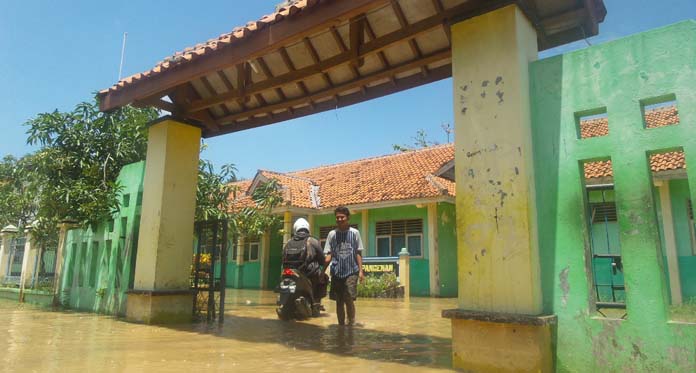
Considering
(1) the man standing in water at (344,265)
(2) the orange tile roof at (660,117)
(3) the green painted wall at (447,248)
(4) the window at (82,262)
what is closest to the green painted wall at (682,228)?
(2) the orange tile roof at (660,117)

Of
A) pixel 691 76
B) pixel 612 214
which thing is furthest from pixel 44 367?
pixel 612 214

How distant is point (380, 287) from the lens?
1384cm

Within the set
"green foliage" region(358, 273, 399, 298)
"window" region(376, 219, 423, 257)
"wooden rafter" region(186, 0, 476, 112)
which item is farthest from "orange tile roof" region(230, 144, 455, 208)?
"wooden rafter" region(186, 0, 476, 112)

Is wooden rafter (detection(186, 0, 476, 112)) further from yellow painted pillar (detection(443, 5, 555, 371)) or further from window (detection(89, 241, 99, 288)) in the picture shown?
window (detection(89, 241, 99, 288))

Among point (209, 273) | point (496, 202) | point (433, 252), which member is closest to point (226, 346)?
point (209, 273)

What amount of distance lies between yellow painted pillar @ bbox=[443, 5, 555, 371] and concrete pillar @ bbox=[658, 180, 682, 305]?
883 cm

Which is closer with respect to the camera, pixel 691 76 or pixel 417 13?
pixel 691 76

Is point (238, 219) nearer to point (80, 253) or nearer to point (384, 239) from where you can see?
point (80, 253)

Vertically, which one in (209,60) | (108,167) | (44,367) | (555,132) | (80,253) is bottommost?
(44,367)

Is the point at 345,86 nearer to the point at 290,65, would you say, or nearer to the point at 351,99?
the point at 351,99

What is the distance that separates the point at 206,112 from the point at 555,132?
5707 mm

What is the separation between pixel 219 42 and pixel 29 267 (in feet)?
35.8

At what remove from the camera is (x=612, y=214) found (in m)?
12.1

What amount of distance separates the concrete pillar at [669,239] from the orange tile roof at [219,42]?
10.2m
